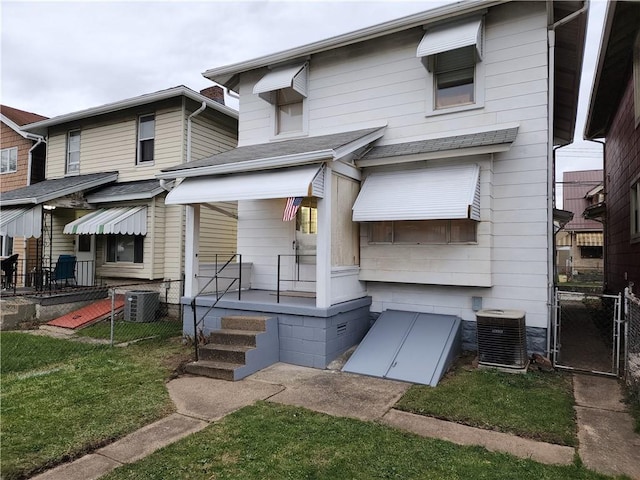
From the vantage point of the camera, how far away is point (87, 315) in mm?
10312

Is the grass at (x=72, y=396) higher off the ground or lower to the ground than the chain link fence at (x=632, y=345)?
lower

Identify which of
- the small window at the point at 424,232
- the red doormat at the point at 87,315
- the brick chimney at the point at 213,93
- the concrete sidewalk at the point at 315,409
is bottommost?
the concrete sidewalk at the point at 315,409

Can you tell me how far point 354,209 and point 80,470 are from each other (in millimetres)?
5382

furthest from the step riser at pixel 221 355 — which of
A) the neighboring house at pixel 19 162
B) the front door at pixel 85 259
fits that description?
the neighboring house at pixel 19 162

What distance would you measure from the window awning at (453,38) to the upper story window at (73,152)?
11832mm

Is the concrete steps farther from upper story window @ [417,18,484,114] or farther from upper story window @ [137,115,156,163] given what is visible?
upper story window @ [137,115,156,163]

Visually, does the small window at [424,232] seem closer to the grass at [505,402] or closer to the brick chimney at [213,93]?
the grass at [505,402]

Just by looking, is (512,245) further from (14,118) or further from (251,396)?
(14,118)

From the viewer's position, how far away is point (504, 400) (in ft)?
16.6

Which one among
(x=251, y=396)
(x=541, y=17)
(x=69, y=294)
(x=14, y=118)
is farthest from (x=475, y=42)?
(x=14, y=118)

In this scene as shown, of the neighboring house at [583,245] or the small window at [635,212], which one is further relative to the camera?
the neighboring house at [583,245]

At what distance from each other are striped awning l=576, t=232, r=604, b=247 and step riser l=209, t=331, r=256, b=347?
97.2 ft

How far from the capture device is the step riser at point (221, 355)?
628 centimetres

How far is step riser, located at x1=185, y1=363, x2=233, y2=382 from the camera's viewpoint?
5.98m
